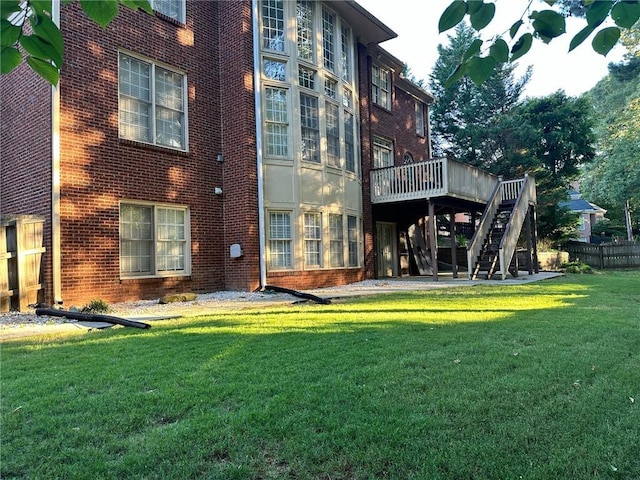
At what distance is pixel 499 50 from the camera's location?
1948 millimetres

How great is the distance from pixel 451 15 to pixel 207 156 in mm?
10510

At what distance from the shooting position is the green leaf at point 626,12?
1.72m

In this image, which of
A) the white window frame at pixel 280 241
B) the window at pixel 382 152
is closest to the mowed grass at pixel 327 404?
the white window frame at pixel 280 241

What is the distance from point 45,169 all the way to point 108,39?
3.09 m

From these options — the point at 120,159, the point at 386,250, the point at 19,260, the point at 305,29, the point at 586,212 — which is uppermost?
the point at 305,29

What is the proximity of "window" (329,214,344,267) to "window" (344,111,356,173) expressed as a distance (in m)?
1.80

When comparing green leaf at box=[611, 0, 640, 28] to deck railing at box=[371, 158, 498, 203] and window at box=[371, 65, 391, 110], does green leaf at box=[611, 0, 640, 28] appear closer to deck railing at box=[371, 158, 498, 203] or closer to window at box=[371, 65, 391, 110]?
deck railing at box=[371, 158, 498, 203]

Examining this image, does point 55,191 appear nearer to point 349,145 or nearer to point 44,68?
point 44,68

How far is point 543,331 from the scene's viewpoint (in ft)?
18.6

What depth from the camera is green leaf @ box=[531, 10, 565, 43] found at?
6.01ft

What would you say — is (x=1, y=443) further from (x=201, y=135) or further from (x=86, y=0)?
(x=201, y=135)

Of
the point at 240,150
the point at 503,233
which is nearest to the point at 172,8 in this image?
the point at 240,150

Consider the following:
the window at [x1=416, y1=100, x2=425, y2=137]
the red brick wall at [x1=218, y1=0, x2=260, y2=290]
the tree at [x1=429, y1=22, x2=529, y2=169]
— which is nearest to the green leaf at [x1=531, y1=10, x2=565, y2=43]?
the red brick wall at [x1=218, y1=0, x2=260, y2=290]

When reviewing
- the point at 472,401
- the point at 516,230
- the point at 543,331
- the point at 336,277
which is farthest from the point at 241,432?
the point at 516,230
